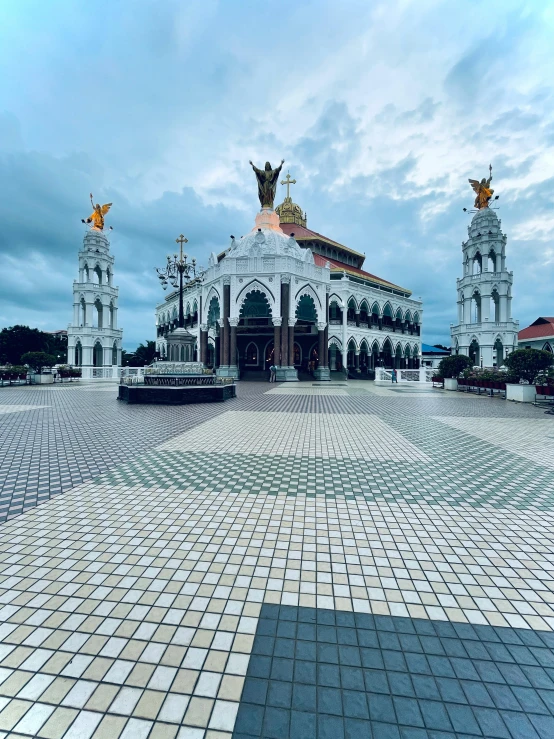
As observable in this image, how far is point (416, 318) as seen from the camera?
175 feet

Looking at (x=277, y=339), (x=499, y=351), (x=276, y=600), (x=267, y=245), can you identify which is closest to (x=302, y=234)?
(x=267, y=245)

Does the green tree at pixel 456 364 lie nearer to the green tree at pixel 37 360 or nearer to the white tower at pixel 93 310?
the green tree at pixel 37 360

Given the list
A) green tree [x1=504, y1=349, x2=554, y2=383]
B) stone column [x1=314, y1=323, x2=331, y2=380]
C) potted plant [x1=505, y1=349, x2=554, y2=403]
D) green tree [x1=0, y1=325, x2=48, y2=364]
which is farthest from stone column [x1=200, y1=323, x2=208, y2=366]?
green tree [x1=0, y1=325, x2=48, y2=364]

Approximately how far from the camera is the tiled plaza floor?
195 centimetres

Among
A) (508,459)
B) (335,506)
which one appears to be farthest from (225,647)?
(508,459)

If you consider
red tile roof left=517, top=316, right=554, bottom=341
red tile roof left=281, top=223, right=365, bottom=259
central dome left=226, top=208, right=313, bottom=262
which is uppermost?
red tile roof left=281, top=223, right=365, bottom=259

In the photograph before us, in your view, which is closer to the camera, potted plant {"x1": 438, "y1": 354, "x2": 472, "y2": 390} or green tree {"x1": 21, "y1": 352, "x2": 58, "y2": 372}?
potted plant {"x1": 438, "y1": 354, "x2": 472, "y2": 390}

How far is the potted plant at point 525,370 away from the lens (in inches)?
647

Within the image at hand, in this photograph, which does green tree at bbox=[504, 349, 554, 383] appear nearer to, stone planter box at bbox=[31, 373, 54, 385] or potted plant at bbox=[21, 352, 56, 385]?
potted plant at bbox=[21, 352, 56, 385]

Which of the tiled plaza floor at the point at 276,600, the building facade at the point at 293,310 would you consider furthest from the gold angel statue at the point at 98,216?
the tiled plaza floor at the point at 276,600

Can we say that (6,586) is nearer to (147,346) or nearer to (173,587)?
(173,587)

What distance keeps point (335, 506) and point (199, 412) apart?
880 centimetres

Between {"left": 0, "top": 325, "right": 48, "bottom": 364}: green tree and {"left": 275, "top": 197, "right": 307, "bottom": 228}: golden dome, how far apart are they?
42374mm

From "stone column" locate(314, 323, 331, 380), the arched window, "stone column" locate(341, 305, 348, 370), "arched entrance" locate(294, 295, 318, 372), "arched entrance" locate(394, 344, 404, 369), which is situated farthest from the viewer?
"arched entrance" locate(394, 344, 404, 369)
